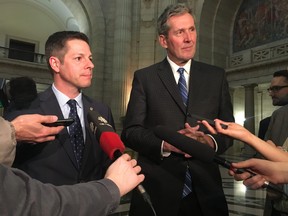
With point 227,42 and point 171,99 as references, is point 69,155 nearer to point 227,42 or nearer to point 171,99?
point 171,99

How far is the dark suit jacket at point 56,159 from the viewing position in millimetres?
1820

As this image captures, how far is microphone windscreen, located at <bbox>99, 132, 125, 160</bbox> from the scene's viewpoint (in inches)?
49.7

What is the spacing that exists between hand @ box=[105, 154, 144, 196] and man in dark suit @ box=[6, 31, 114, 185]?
854 millimetres

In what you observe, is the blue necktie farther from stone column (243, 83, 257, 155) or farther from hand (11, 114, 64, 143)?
stone column (243, 83, 257, 155)

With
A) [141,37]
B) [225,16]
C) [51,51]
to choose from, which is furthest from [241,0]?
[51,51]

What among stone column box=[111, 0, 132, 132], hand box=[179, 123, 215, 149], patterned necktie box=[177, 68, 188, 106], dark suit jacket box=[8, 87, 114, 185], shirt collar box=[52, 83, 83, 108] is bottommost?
dark suit jacket box=[8, 87, 114, 185]

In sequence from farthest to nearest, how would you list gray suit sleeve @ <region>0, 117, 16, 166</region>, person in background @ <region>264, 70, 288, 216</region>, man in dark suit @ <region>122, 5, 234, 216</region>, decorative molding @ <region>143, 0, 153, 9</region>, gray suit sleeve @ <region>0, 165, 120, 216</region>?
decorative molding @ <region>143, 0, 153, 9</region>
person in background @ <region>264, 70, 288, 216</region>
man in dark suit @ <region>122, 5, 234, 216</region>
gray suit sleeve @ <region>0, 117, 16, 166</region>
gray suit sleeve @ <region>0, 165, 120, 216</region>

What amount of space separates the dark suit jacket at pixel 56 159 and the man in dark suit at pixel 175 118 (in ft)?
0.85

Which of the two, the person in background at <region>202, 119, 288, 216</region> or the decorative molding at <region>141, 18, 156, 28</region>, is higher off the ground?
the decorative molding at <region>141, 18, 156, 28</region>

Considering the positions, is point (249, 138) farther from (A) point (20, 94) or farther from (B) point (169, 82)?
(A) point (20, 94)

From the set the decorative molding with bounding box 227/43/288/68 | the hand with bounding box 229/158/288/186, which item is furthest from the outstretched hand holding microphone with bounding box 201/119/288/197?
the decorative molding with bounding box 227/43/288/68

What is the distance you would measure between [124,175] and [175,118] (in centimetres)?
89

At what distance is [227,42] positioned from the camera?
1596 centimetres

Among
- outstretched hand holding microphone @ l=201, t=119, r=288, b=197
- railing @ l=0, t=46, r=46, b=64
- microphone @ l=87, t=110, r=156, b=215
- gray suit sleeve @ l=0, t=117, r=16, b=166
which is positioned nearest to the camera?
gray suit sleeve @ l=0, t=117, r=16, b=166
